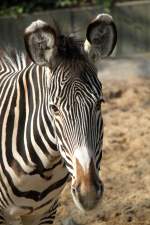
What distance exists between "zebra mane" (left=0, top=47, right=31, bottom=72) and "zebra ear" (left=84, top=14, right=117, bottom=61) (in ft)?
2.42

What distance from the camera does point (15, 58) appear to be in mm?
5031

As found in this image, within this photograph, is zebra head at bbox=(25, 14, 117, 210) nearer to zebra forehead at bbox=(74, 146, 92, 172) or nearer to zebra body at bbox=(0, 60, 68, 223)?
zebra forehead at bbox=(74, 146, 92, 172)

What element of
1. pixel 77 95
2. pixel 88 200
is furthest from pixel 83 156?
pixel 77 95

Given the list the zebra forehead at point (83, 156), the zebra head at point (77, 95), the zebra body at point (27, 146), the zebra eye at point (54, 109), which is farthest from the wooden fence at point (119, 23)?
the zebra forehead at point (83, 156)

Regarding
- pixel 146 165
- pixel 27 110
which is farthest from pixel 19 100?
pixel 146 165

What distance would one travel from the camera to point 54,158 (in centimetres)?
448

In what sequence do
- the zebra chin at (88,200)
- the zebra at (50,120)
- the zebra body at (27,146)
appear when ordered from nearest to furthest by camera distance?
the zebra chin at (88,200) → the zebra at (50,120) → the zebra body at (27,146)

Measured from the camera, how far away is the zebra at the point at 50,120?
390 centimetres

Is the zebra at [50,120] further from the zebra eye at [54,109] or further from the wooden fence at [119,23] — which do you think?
the wooden fence at [119,23]

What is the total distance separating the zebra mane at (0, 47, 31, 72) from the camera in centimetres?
493

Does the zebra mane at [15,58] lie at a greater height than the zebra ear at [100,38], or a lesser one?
lesser

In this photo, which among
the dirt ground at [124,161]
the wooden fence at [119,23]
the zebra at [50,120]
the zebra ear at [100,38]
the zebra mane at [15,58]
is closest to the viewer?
the zebra at [50,120]

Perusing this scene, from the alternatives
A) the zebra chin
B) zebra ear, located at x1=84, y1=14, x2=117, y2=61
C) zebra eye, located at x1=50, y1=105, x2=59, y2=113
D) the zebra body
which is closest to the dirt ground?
the zebra body

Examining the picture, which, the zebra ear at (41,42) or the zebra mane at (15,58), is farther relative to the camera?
the zebra mane at (15,58)
